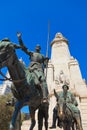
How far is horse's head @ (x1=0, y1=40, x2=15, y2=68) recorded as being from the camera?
583 centimetres

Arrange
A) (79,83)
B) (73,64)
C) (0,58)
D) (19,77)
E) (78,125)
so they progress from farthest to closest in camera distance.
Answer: (73,64)
(79,83)
(78,125)
(19,77)
(0,58)

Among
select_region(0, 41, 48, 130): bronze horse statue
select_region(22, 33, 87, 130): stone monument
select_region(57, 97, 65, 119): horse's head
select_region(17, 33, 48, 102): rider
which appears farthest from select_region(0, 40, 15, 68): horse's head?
select_region(22, 33, 87, 130): stone monument

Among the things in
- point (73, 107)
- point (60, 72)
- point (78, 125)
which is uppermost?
point (60, 72)

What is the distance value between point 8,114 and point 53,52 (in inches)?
650

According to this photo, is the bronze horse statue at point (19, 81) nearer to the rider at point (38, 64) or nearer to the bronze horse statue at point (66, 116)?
the rider at point (38, 64)

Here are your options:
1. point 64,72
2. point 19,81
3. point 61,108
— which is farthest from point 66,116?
point 64,72

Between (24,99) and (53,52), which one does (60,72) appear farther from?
(24,99)

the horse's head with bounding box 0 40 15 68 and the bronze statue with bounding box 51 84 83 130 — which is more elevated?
the horse's head with bounding box 0 40 15 68

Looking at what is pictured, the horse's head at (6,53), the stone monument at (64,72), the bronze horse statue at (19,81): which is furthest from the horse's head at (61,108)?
the stone monument at (64,72)

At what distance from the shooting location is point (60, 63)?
3544cm

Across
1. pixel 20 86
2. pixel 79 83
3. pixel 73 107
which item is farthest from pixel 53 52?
pixel 20 86

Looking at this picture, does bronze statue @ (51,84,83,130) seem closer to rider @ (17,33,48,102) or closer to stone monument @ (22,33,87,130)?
rider @ (17,33,48,102)

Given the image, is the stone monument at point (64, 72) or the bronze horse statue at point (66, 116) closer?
the bronze horse statue at point (66, 116)

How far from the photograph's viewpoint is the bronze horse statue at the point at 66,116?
835 centimetres
